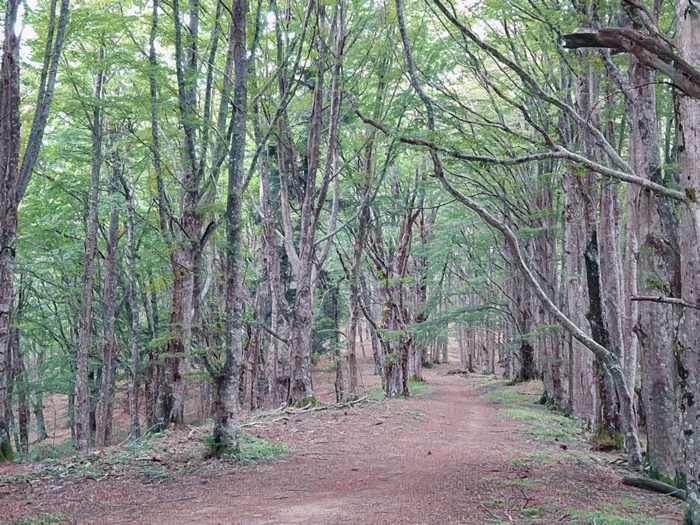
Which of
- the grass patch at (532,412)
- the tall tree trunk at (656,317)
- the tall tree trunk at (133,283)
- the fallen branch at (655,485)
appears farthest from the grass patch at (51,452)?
the tall tree trunk at (656,317)

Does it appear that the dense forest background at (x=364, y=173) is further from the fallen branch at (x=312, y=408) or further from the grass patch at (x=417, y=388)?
the grass patch at (x=417, y=388)

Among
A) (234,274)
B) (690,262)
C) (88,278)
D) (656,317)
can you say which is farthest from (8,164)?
(656,317)

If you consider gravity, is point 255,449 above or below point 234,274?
below

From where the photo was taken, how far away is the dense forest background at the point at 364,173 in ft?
23.8

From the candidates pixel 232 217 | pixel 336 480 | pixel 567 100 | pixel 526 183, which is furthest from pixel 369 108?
pixel 336 480

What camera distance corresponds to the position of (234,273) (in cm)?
932

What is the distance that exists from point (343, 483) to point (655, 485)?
3.93 metres

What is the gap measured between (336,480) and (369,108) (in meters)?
11.6

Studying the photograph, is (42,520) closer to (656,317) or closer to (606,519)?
(606,519)

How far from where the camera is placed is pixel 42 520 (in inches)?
228

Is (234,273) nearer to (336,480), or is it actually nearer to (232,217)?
(232,217)

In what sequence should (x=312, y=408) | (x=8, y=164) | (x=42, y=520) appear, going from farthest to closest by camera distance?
(x=312, y=408), (x=8, y=164), (x=42, y=520)

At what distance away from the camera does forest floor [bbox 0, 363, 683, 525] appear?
584 centimetres

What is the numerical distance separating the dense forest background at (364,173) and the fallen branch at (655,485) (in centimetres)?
39
